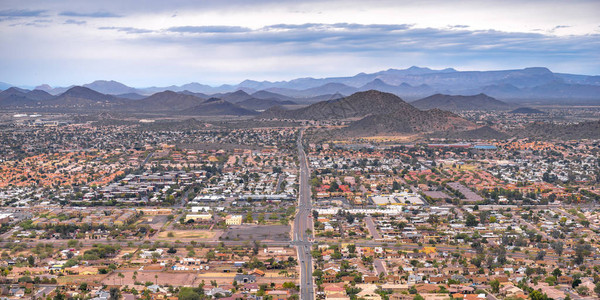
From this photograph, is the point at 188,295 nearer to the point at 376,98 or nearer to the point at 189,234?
the point at 189,234

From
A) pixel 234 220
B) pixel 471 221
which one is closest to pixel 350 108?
pixel 471 221

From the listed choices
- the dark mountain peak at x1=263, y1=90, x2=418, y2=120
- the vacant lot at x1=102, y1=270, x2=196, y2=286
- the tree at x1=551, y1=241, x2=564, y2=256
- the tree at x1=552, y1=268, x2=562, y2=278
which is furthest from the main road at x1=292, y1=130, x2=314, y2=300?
the dark mountain peak at x1=263, y1=90, x2=418, y2=120

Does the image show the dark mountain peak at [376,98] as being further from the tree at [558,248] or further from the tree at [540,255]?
the tree at [540,255]

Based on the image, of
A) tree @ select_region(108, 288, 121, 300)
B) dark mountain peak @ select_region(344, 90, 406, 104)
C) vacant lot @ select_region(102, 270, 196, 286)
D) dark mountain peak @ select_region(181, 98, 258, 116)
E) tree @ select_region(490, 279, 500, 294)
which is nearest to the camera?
tree @ select_region(108, 288, 121, 300)

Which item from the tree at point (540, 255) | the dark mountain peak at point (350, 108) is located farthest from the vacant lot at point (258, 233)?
the dark mountain peak at point (350, 108)

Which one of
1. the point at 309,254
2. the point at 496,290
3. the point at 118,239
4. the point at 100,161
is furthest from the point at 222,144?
the point at 496,290

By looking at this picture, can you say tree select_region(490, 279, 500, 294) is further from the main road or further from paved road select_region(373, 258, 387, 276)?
the main road
